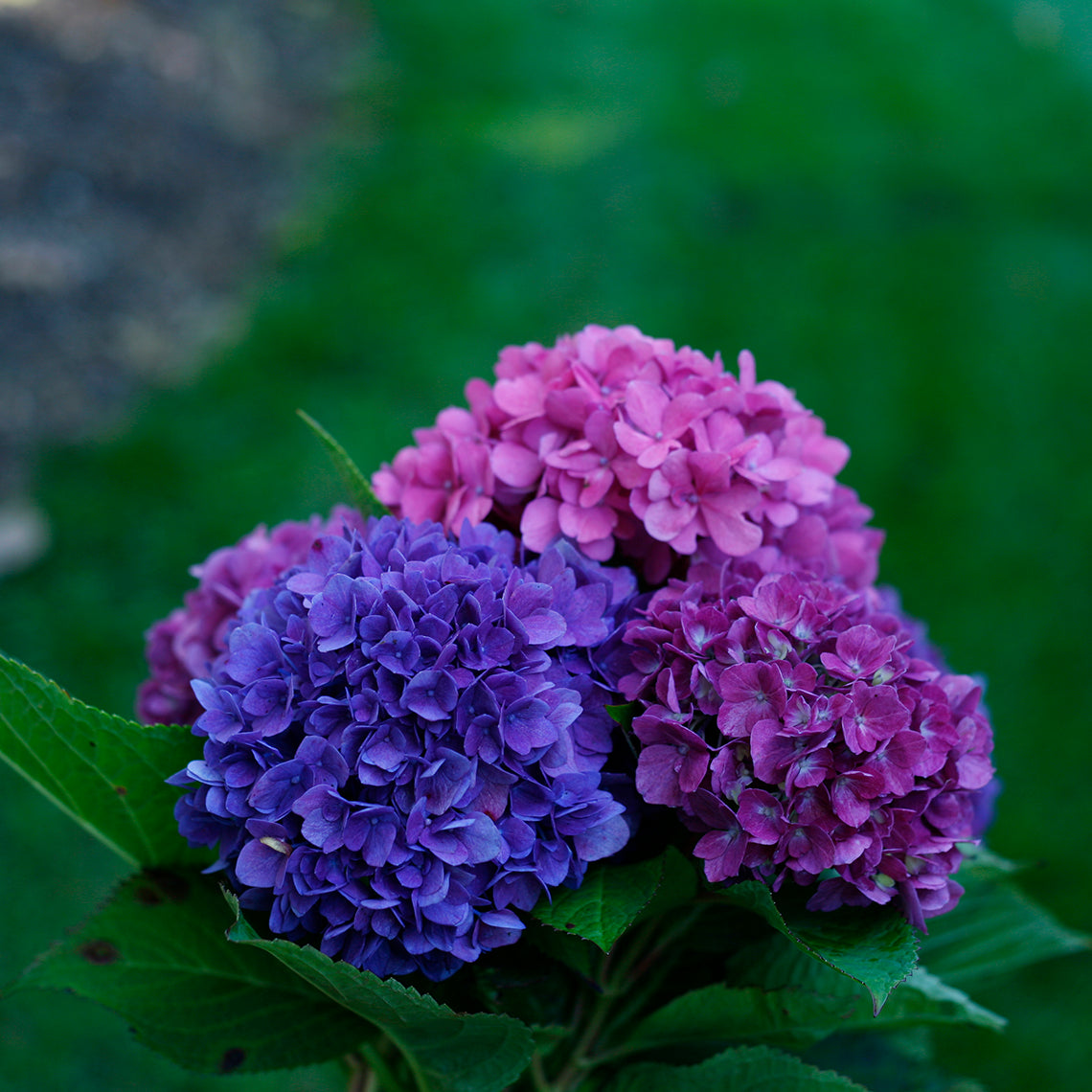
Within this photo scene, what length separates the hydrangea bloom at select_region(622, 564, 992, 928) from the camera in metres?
0.61

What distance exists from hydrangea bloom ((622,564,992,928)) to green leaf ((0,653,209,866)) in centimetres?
31

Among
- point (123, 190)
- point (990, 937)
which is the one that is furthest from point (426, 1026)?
point (123, 190)

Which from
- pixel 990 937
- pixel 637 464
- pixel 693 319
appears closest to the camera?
pixel 637 464

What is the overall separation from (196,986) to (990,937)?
615 millimetres

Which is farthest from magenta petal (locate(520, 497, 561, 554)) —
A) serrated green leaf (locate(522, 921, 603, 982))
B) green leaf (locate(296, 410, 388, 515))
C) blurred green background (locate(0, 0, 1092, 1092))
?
blurred green background (locate(0, 0, 1092, 1092))

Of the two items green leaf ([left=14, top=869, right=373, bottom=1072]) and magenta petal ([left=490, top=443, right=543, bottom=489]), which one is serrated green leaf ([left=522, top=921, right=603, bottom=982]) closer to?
green leaf ([left=14, top=869, right=373, bottom=1072])

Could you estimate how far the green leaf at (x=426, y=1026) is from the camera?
58 centimetres

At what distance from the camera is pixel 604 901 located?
0.63 m

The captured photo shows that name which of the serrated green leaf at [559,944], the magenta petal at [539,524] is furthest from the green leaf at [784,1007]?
the magenta petal at [539,524]

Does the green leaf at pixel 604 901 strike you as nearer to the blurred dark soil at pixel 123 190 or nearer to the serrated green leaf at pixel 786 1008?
the serrated green leaf at pixel 786 1008

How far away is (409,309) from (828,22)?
12.6 ft

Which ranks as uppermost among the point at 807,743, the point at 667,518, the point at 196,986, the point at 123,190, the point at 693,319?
the point at 693,319

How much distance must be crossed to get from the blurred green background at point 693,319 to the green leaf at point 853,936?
844 millimetres

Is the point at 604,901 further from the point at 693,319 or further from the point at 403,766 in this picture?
the point at 693,319
